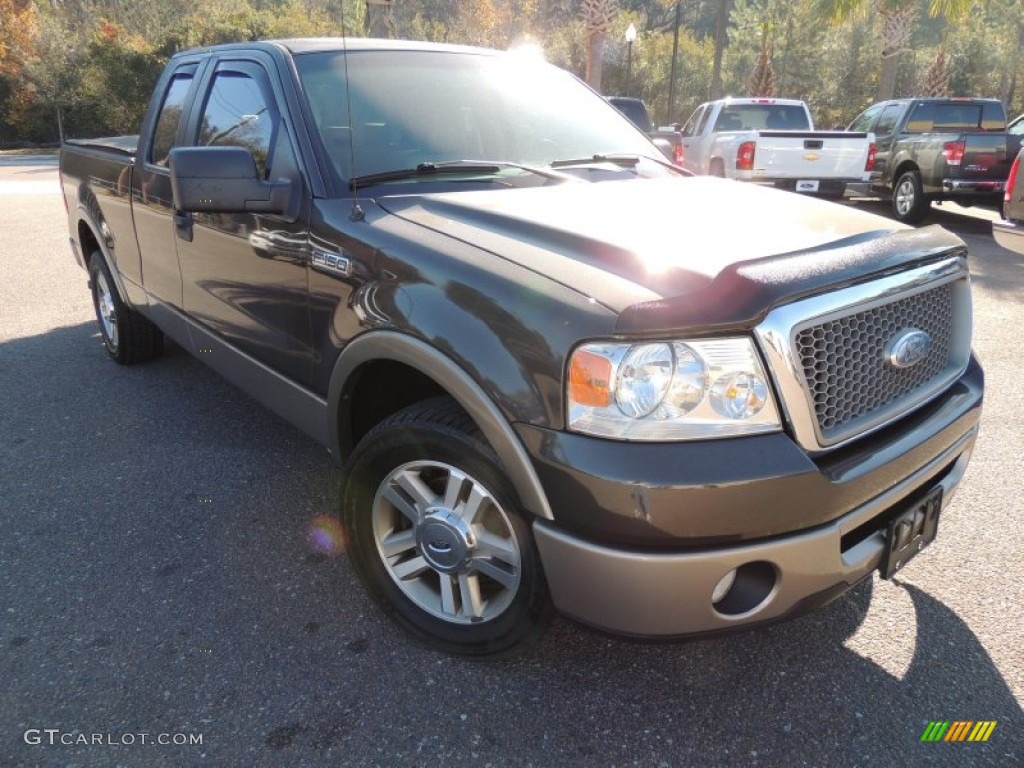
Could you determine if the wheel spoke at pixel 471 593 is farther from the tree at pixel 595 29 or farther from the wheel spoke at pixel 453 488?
the tree at pixel 595 29

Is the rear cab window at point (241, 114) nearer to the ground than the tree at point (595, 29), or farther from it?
nearer to the ground

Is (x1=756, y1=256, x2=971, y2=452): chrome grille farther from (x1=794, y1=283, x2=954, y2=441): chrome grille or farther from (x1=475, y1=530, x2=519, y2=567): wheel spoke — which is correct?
(x1=475, y1=530, x2=519, y2=567): wheel spoke

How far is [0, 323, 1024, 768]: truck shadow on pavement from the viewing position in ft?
6.84

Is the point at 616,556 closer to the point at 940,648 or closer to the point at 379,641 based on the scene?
the point at 379,641

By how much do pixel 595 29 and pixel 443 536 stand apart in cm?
2029

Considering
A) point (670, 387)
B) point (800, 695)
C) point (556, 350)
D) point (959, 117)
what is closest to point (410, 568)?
point (556, 350)

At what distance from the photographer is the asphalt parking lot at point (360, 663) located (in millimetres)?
2092

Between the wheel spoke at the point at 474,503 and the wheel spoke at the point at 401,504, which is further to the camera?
the wheel spoke at the point at 401,504

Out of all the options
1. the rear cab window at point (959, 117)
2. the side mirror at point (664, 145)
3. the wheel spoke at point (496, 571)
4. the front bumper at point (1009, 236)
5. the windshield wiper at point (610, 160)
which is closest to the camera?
the wheel spoke at point (496, 571)

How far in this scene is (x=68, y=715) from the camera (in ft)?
7.16

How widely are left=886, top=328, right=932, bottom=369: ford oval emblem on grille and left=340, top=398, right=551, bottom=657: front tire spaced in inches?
43.2

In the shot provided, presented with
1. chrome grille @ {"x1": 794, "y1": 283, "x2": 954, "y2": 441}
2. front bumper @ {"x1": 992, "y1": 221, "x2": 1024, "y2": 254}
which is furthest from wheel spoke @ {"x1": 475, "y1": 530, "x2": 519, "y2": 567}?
front bumper @ {"x1": 992, "y1": 221, "x2": 1024, "y2": 254}

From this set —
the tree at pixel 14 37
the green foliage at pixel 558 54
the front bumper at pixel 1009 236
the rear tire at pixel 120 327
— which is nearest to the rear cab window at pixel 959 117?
the front bumper at pixel 1009 236

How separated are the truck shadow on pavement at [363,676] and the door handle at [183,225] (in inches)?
48.5
